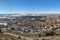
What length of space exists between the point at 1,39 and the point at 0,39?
0.41ft

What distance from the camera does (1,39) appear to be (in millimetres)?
18422

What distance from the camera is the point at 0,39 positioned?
18.4m
